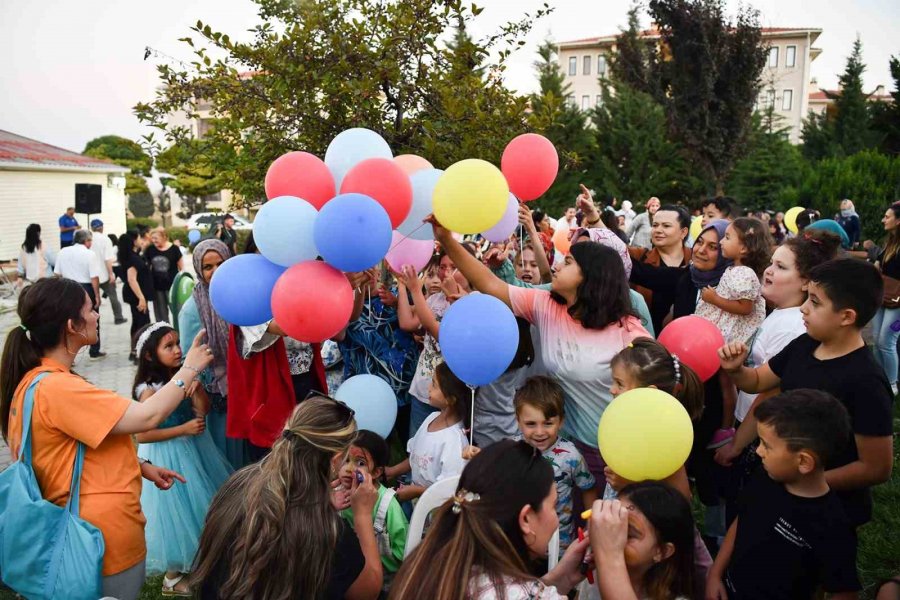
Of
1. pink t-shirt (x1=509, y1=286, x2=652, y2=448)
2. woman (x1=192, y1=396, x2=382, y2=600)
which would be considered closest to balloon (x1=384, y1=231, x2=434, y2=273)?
pink t-shirt (x1=509, y1=286, x2=652, y2=448)

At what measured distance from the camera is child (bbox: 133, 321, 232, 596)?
3344mm

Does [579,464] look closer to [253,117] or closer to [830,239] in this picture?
[830,239]

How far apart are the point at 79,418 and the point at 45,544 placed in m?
0.46

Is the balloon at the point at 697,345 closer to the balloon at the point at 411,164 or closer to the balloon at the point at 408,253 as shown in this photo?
the balloon at the point at 408,253

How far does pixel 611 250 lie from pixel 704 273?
1431 millimetres

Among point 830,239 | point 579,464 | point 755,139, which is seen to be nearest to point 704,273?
point 830,239

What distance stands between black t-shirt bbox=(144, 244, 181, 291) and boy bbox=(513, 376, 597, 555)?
7150 millimetres

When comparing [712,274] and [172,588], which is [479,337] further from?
[172,588]

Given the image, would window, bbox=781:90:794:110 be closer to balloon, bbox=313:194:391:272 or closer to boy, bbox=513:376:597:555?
boy, bbox=513:376:597:555

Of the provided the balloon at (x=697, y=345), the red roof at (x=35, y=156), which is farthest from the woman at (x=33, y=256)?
the red roof at (x=35, y=156)

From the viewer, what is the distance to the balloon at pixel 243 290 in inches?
109

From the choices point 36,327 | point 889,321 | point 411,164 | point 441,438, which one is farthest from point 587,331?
point 889,321

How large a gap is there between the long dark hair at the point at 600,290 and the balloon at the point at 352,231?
86cm

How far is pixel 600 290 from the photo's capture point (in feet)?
8.96
